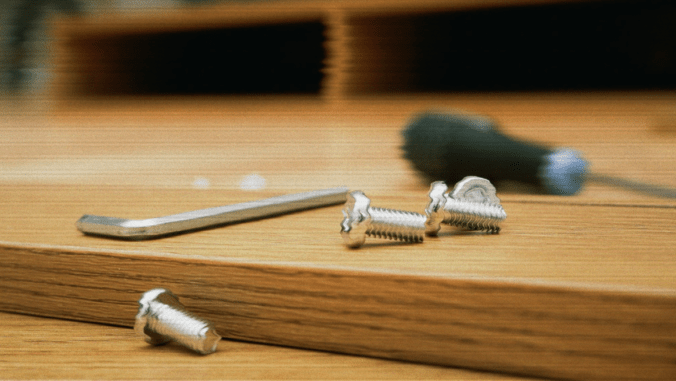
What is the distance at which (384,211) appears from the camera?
39cm

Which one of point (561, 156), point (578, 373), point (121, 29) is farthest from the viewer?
point (121, 29)

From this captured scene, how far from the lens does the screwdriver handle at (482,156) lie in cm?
67

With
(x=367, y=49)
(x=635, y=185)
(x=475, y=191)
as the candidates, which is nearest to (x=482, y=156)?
(x=635, y=185)

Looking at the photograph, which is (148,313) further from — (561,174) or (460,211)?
(561,174)

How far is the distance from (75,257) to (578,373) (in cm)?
31

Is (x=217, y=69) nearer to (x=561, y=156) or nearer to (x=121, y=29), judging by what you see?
(x=121, y=29)

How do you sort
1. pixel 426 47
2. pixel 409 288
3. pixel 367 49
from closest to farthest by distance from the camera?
pixel 409 288 < pixel 367 49 < pixel 426 47

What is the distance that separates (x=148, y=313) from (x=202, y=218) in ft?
0.39

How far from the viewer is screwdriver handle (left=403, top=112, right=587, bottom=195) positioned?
67 cm

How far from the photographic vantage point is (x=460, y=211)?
41 centimetres

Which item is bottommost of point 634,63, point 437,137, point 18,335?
point 18,335

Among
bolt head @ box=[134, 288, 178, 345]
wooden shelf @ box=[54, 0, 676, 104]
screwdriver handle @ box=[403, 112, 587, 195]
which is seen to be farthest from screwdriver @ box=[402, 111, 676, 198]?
wooden shelf @ box=[54, 0, 676, 104]

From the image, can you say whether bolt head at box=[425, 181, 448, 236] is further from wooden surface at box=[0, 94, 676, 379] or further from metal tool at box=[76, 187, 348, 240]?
metal tool at box=[76, 187, 348, 240]

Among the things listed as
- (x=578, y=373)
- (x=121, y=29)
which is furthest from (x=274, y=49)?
(x=578, y=373)
